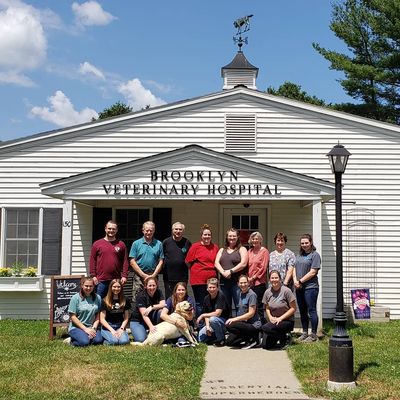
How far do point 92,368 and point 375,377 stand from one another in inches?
135

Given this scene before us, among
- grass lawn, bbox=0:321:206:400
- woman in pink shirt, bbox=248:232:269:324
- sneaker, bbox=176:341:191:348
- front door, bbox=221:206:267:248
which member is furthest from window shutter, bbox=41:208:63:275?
woman in pink shirt, bbox=248:232:269:324

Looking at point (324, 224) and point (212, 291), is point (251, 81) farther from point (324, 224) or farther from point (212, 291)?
point (212, 291)

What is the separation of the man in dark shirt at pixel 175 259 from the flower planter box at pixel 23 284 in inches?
151

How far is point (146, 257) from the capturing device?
917cm

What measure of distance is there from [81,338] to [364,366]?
158 inches

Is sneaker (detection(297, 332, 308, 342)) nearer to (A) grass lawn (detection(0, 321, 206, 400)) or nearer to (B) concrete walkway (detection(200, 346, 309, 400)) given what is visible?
(B) concrete walkway (detection(200, 346, 309, 400))

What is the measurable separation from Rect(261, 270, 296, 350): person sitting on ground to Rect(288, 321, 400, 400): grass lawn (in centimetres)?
28

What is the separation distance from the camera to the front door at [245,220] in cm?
1238

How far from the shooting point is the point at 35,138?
487 inches

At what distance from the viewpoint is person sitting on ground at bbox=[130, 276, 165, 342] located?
862cm

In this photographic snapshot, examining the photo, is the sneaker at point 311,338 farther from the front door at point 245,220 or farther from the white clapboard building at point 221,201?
the front door at point 245,220

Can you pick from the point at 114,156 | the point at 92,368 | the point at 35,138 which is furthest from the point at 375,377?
the point at 35,138

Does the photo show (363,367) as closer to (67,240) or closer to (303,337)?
(303,337)

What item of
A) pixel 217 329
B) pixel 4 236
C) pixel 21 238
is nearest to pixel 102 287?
pixel 217 329
